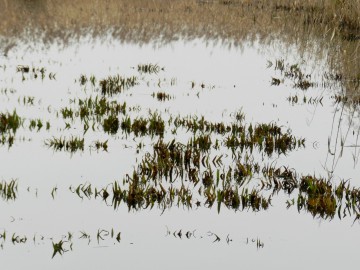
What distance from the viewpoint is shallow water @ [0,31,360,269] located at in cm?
421

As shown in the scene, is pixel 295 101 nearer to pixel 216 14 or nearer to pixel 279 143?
pixel 279 143

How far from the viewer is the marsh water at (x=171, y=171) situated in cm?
429

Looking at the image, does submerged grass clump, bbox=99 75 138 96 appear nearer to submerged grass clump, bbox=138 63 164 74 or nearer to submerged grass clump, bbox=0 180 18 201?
submerged grass clump, bbox=138 63 164 74

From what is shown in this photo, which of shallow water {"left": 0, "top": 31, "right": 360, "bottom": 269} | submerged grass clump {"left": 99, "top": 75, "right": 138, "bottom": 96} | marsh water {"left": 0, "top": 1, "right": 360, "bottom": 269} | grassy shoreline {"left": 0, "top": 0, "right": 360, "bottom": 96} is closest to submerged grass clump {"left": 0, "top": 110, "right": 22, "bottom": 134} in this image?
marsh water {"left": 0, "top": 1, "right": 360, "bottom": 269}

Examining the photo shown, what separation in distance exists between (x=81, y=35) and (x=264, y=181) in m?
13.0

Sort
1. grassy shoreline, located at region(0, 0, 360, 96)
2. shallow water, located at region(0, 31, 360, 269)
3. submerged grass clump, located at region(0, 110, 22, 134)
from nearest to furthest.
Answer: shallow water, located at region(0, 31, 360, 269) < submerged grass clump, located at region(0, 110, 22, 134) < grassy shoreline, located at region(0, 0, 360, 96)

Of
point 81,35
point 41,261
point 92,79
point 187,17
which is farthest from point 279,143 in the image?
point 187,17

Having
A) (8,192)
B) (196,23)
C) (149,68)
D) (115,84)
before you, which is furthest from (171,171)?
(196,23)

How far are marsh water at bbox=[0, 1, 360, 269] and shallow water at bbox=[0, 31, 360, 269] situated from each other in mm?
17

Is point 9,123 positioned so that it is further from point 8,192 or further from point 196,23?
point 196,23

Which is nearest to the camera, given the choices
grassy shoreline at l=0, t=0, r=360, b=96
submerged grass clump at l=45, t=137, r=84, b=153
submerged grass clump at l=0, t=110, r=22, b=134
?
submerged grass clump at l=45, t=137, r=84, b=153

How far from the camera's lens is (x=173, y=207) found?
17.0 ft

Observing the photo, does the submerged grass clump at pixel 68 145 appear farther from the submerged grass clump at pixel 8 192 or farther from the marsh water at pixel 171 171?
the submerged grass clump at pixel 8 192

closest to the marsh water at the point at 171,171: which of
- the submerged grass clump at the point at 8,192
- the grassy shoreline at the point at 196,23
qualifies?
the submerged grass clump at the point at 8,192
